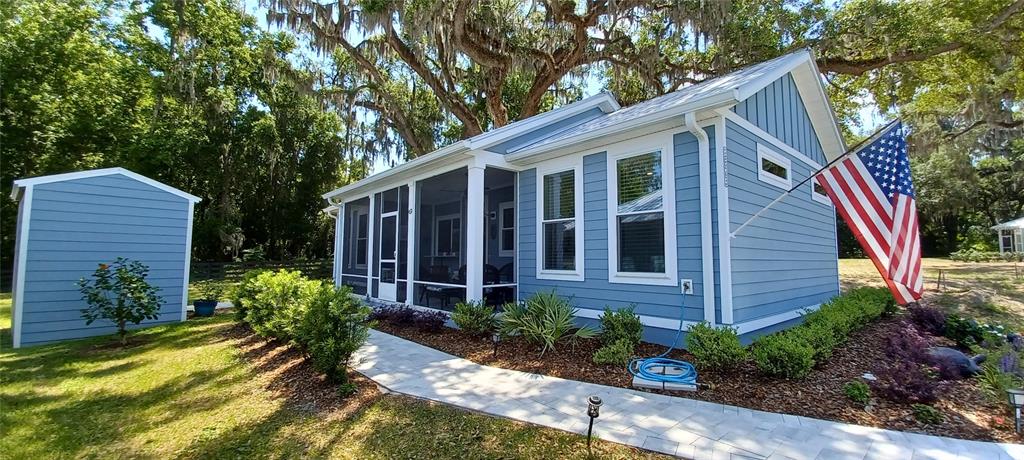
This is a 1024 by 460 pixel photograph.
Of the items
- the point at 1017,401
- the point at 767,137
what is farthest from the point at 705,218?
the point at 1017,401

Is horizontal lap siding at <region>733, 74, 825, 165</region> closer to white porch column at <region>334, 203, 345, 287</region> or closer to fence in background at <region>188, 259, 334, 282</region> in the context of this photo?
white porch column at <region>334, 203, 345, 287</region>

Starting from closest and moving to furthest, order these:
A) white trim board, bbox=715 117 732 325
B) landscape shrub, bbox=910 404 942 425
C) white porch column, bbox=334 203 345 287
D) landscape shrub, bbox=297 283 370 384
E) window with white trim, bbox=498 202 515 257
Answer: landscape shrub, bbox=910 404 942 425 < landscape shrub, bbox=297 283 370 384 < white trim board, bbox=715 117 732 325 < window with white trim, bbox=498 202 515 257 < white porch column, bbox=334 203 345 287

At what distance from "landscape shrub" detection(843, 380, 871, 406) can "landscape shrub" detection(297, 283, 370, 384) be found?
184 inches

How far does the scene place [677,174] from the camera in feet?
18.1

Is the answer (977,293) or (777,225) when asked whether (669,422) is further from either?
(977,293)

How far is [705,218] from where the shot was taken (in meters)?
5.18

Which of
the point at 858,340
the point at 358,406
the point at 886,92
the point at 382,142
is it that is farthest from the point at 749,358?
the point at 382,142

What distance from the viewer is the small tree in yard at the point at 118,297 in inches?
277

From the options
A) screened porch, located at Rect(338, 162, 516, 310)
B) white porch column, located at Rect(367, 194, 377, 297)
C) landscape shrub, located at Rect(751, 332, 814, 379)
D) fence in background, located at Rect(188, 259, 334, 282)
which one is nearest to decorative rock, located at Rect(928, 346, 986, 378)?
landscape shrub, located at Rect(751, 332, 814, 379)

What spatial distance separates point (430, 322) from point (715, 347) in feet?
13.9

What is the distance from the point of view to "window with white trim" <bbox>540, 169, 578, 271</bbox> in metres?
6.71

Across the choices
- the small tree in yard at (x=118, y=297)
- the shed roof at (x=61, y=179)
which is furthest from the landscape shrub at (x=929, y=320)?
the shed roof at (x=61, y=179)

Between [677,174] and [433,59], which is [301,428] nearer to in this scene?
[677,174]

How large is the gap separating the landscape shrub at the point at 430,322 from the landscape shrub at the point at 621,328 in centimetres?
277
